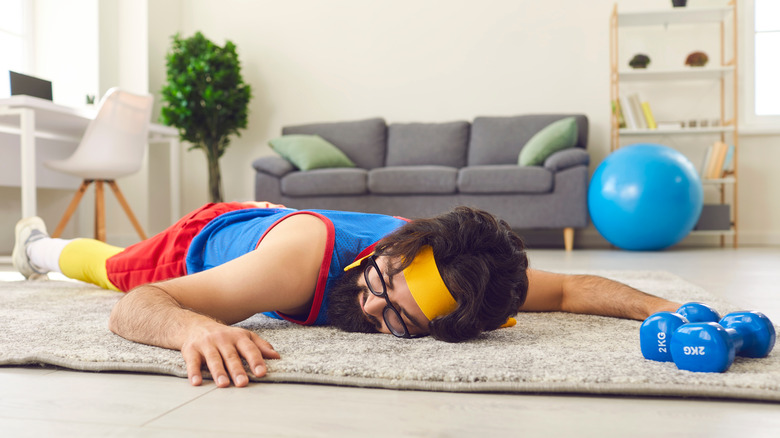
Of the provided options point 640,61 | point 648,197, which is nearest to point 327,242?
point 648,197

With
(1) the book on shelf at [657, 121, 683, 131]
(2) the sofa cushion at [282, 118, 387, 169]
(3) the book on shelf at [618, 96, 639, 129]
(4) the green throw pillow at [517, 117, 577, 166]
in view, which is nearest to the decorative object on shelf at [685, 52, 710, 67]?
(1) the book on shelf at [657, 121, 683, 131]

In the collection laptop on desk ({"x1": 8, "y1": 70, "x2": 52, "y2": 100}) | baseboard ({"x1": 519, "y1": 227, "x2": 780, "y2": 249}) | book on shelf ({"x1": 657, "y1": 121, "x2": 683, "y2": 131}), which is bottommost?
baseboard ({"x1": 519, "y1": 227, "x2": 780, "y2": 249})

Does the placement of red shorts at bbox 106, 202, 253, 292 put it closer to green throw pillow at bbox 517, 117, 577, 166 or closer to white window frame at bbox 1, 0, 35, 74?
green throw pillow at bbox 517, 117, 577, 166

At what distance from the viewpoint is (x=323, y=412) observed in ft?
2.58

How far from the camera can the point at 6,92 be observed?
462 centimetres

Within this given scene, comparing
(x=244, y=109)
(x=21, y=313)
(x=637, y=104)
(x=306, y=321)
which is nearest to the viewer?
(x=306, y=321)

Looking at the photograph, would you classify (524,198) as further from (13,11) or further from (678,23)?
(13,11)

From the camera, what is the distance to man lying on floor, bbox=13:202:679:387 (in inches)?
40.2

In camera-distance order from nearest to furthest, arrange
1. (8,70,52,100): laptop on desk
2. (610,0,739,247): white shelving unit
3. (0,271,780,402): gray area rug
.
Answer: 1. (0,271,780,402): gray area rug
2. (8,70,52,100): laptop on desk
3. (610,0,739,247): white shelving unit

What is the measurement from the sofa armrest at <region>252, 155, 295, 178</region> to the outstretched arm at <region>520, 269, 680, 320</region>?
324cm

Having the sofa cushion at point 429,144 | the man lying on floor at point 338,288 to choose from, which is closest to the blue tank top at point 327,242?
the man lying on floor at point 338,288

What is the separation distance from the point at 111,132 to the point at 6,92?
1.46 metres

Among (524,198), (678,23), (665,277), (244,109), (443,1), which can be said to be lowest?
(665,277)

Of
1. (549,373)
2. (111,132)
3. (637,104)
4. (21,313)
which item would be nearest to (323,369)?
(549,373)
